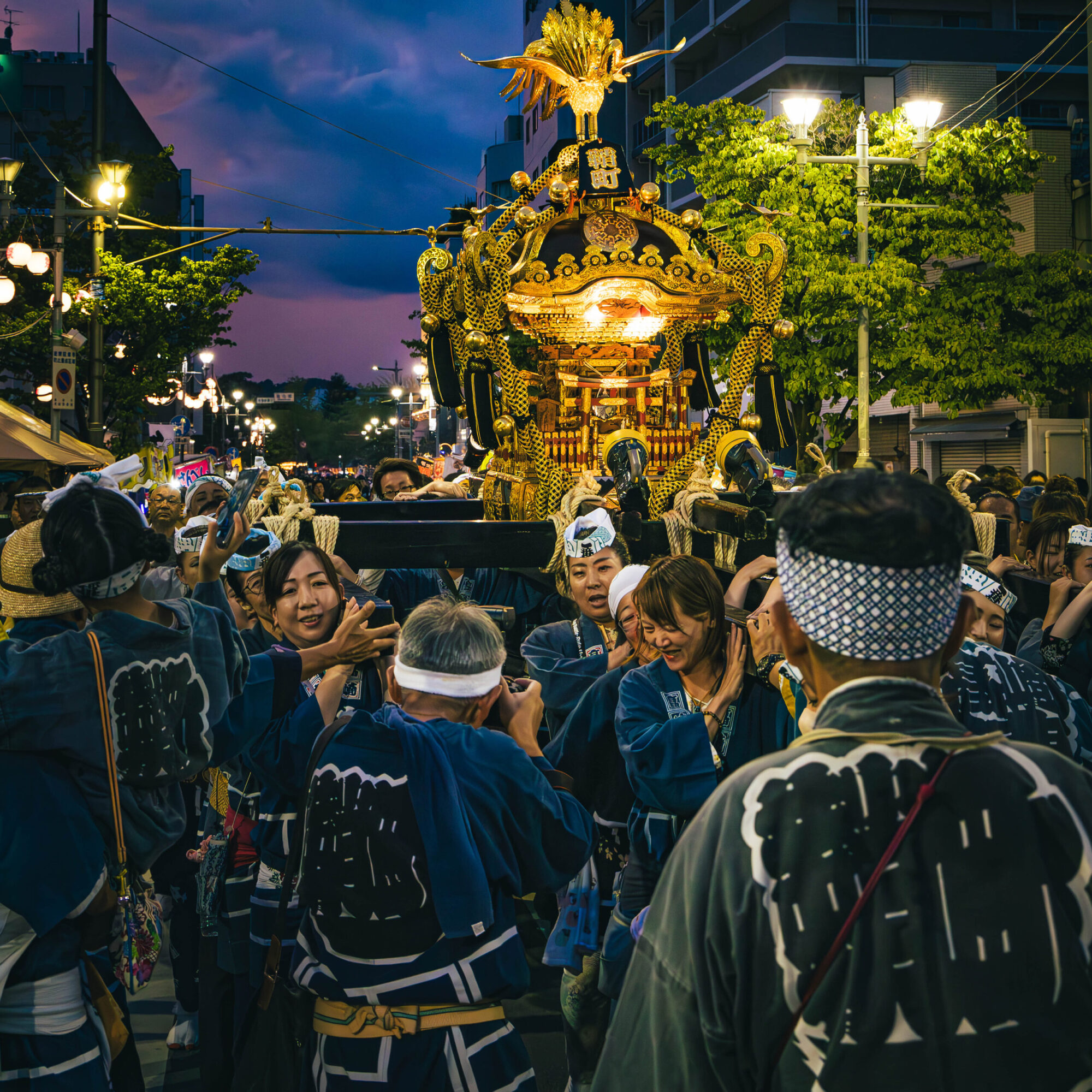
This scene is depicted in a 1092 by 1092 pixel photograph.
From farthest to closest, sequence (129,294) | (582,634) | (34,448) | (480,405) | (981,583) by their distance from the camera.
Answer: (129,294) → (34,448) → (480,405) → (582,634) → (981,583)

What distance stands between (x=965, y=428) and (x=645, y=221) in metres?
21.1

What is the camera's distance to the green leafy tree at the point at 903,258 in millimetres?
17328

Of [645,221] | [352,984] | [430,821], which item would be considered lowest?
[352,984]

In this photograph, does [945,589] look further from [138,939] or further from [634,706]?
[138,939]

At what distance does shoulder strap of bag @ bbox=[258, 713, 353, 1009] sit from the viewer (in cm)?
228

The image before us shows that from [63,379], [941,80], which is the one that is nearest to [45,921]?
[63,379]

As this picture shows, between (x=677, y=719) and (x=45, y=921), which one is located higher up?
(x=677, y=719)

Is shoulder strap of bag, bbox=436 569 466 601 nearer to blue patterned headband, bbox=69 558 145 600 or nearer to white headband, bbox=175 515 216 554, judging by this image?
white headband, bbox=175 515 216 554

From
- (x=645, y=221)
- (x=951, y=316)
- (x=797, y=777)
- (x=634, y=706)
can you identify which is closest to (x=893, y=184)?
(x=951, y=316)

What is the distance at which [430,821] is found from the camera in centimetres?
218

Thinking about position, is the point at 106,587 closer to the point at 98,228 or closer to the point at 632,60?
the point at 632,60

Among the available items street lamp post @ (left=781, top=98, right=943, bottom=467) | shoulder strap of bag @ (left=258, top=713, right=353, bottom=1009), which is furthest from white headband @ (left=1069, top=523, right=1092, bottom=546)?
street lamp post @ (left=781, top=98, right=943, bottom=467)

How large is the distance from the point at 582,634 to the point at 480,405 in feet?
12.8

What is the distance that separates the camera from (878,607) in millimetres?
1369
